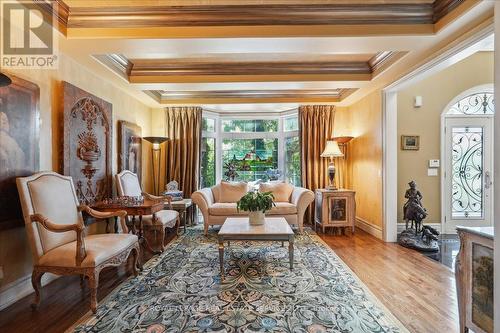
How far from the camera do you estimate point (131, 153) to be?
4.77 meters

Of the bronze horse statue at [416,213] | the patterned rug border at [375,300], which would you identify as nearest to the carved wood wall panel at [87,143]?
the patterned rug border at [375,300]

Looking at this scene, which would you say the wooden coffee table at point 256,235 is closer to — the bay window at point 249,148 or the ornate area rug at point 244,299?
the ornate area rug at point 244,299

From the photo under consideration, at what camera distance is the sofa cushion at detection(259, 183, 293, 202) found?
536 centimetres

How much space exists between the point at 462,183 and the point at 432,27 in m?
3.34

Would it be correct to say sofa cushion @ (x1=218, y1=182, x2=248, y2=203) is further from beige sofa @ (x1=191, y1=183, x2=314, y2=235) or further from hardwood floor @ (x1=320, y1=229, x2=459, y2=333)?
hardwood floor @ (x1=320, y1=229, x2=459, y2=333)

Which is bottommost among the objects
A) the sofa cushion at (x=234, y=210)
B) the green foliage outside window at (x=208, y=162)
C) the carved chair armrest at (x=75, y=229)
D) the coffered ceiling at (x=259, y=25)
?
A: the sofa cushion at (x=234, y=210)

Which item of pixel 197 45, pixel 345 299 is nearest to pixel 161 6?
pixel 197 45

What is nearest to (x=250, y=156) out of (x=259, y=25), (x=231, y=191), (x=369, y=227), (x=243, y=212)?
(x=231, y=191)

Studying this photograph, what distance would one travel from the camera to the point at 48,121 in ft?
9.70

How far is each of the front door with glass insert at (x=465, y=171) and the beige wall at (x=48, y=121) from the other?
5.78 metres

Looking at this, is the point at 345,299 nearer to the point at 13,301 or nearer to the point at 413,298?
the point at 413,298

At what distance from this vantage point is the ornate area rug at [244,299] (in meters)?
2.04

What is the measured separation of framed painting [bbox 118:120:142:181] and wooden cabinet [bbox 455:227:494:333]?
445 cm

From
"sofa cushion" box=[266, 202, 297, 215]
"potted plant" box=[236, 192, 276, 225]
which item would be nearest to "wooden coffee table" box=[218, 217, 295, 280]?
"potted plant" box=[236, 192, 276, 225]
